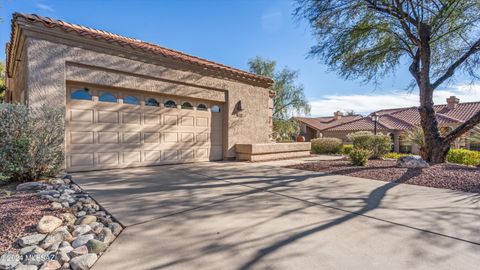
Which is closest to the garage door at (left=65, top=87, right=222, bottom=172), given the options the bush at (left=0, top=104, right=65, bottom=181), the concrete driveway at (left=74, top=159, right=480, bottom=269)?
the bush at (left=0, top=104, right=65, bottom=181)

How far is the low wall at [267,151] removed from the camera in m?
9.37

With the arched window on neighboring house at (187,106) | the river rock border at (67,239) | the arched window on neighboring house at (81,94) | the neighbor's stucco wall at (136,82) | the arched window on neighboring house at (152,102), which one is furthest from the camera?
the arched window on neighboring house at (187,106)

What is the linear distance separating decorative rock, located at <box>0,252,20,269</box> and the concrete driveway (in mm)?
676

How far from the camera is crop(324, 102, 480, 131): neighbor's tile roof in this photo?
2117cm

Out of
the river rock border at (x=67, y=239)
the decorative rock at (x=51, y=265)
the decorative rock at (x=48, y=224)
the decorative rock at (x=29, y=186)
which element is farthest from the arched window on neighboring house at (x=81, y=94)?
the decorative rock at (x=51, y=265)

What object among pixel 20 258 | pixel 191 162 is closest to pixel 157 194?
pixel 20 258

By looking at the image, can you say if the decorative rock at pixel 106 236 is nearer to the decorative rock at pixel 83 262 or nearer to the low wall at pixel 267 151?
the decorative rock at pixel 83 262

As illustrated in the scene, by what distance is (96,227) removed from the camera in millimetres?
2742

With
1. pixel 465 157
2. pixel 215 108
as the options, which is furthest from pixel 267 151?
pixel 465 157

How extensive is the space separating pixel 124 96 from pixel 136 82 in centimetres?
55

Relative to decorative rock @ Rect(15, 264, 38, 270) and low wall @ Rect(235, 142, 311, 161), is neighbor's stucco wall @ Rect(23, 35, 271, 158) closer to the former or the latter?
low wall @ Rect(235, 142, 311, 161)

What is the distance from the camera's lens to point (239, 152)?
9.71m

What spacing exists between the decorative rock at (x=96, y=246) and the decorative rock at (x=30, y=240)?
0.53 m

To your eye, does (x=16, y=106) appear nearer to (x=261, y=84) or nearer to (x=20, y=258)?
(x=20, y=258)
